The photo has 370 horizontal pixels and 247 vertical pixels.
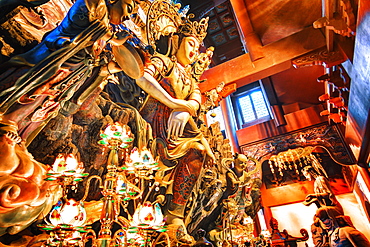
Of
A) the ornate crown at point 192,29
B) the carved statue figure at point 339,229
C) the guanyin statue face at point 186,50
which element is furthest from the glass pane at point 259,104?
the guanyin statue face at point 186,50

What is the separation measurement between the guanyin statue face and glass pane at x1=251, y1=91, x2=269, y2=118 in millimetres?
7089

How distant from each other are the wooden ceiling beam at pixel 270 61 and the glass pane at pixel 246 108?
4908mm

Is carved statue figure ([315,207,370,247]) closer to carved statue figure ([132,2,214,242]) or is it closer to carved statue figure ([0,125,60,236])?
carved statue figure ([132,2,214,242])

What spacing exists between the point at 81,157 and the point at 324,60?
4.75 metres

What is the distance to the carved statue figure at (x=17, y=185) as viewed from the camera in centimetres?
123

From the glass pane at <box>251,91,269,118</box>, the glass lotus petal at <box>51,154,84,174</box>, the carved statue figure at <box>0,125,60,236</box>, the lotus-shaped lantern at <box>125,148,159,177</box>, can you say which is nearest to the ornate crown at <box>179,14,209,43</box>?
the lotus-shaped lantern at <box>125,148,159,177</box>

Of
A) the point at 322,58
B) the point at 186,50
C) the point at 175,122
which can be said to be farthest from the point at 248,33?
the point at 175,122

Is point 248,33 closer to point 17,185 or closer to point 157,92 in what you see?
point 157,92

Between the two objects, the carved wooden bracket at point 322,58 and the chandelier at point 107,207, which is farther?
the carved wooden bracket at point 322,58

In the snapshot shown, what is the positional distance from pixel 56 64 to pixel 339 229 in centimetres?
738

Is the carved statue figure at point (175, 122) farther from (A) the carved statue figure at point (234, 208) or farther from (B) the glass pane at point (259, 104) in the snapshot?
→ (B) the glass pane at point (259, 104)

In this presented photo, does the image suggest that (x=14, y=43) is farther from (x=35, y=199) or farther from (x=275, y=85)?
(x=275, y=85)

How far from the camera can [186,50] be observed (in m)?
3.83

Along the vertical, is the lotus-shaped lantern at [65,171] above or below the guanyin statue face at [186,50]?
below
